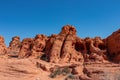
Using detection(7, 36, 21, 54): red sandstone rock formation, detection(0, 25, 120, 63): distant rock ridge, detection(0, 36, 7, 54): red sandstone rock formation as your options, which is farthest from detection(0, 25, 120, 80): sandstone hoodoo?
detection(7, 36, 21, 54): red sandstone rock formation

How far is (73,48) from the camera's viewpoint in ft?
115

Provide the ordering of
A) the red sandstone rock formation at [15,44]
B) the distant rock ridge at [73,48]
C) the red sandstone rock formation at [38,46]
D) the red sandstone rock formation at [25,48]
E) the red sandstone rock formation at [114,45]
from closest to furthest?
1. the red sandstone rock formation at [114,45]
2. the distant rock ridge at [73,48]
3. the red sandstone rock formation at [38,46]
4. the red sandstone rock formation at [25,48]
5. the red sandstone rock formation at [15,44]

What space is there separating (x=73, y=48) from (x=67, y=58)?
2235mm

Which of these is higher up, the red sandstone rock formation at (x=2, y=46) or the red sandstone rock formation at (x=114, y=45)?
the red sandstone rock formation at (x=2, y=46)

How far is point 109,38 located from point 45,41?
9780mm

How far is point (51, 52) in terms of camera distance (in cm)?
3384

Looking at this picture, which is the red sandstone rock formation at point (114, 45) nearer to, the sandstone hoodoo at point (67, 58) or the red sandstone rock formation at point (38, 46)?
the sandstone hoodoo at point (67, 58)

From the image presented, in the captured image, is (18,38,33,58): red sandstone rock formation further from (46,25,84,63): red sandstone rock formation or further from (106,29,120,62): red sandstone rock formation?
(106,29,120,62): red sandstone rock formation

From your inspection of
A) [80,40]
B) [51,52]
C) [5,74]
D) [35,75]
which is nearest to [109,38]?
[80,40]

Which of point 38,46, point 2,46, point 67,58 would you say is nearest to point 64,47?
point 67,58

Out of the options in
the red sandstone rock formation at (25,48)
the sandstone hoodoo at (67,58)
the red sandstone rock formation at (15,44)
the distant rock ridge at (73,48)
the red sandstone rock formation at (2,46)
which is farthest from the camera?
the red sandstone rock formation at (15,44)

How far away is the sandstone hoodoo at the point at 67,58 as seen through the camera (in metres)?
27.6

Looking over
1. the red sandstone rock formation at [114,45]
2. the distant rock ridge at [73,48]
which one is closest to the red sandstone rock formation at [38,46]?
the distant rock ridge at [73,48]

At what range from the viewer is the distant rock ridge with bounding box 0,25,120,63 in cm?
3275
